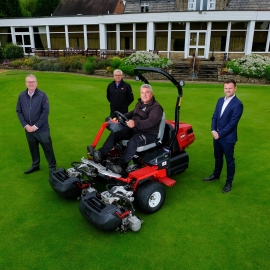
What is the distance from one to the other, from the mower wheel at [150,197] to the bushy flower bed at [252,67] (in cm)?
1370

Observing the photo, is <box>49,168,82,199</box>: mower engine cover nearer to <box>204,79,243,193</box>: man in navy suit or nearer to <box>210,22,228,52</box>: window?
<box>204,79,243,193</box>: man in navy suit

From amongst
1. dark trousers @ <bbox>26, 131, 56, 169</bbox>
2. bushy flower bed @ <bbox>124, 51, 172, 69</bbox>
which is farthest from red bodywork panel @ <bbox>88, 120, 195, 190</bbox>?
bushy flower bed @ <bbox>124, 51, 172, 69</bbox>

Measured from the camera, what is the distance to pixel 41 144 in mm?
4820

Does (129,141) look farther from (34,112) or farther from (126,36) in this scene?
(126,36)

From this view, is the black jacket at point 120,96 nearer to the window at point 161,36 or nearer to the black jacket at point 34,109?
the black jacket at point 34,109

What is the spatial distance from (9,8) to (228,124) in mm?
41042

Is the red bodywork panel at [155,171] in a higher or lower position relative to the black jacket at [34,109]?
lower

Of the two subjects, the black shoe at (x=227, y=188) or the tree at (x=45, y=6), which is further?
the tree at (x=45, y=6)

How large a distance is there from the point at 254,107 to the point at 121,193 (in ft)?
23.4

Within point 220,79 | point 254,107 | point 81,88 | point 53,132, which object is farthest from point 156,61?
point 53,132

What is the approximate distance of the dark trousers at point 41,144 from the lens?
475 cm

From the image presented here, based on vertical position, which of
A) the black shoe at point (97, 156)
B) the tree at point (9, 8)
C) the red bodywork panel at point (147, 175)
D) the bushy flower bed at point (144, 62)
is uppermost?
the tree at point (9, 8)

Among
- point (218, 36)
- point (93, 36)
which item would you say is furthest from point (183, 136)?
point (93, 36)

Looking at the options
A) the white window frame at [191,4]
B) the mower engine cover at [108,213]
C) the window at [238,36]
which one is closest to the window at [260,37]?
the window at [238,36]
